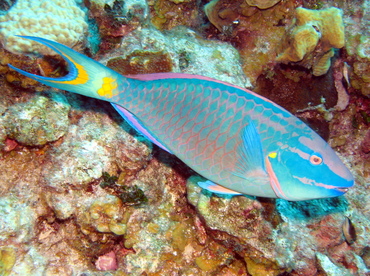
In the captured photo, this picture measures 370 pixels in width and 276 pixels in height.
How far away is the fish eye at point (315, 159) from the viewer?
6.84ft

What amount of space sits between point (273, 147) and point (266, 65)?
2724 millimetres

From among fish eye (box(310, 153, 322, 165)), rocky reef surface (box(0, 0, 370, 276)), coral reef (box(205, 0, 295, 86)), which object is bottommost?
rocky reef surface (box(0, 0, 370, 276))

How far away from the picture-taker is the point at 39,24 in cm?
316

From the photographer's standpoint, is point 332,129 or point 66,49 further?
point 332,129

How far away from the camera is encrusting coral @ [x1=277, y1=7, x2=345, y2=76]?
392 cm

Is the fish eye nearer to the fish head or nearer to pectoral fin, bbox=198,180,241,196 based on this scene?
the fish head

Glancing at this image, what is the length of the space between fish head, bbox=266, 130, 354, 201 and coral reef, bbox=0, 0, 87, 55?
9.55ft

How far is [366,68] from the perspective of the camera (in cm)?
438

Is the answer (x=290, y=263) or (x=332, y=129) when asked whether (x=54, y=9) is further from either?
(x=332, y=129)

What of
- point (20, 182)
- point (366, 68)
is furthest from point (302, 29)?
point (20, 182)

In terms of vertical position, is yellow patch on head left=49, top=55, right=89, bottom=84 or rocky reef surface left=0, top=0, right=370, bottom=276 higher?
yellow patch on head left=49, top=55, right=89, bottom=84

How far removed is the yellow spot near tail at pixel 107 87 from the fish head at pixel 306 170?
1558mm

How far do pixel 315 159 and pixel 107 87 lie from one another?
76.5 inches

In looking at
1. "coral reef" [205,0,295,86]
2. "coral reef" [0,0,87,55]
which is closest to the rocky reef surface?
"coral reef" [0,0,87,55]
